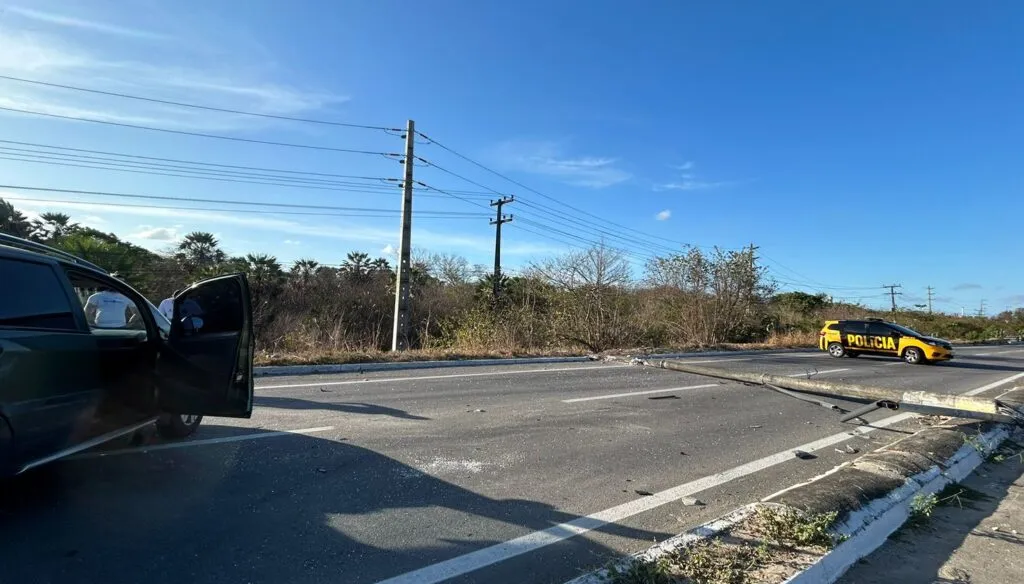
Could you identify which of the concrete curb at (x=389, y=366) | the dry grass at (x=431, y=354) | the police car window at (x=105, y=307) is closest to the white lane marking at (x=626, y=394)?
the concrete curb at (x=389, y=366)

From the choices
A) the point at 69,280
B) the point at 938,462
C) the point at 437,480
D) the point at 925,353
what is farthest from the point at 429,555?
the point at 925,353

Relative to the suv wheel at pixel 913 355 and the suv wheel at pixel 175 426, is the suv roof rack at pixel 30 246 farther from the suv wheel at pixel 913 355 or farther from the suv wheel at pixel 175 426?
the suv wheel at pixel 913 355

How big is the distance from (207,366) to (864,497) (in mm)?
5459

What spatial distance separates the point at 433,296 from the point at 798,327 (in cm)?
2197

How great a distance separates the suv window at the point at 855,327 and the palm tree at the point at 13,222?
112 feet

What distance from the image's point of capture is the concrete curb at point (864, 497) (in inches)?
131

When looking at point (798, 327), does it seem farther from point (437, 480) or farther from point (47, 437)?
point (47, 437)

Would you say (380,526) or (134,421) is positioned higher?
(134,421)

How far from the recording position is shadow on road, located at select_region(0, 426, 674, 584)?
123 inches

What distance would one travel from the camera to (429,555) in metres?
3.40

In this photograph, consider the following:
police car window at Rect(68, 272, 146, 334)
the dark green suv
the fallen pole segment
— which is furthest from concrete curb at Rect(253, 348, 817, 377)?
the fallen pole segment

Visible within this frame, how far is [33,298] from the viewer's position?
3.61 m

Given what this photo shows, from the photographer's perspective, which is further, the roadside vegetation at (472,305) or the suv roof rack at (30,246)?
the roadside vegetation at (472,305)

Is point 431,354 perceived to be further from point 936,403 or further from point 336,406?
point 936,403
